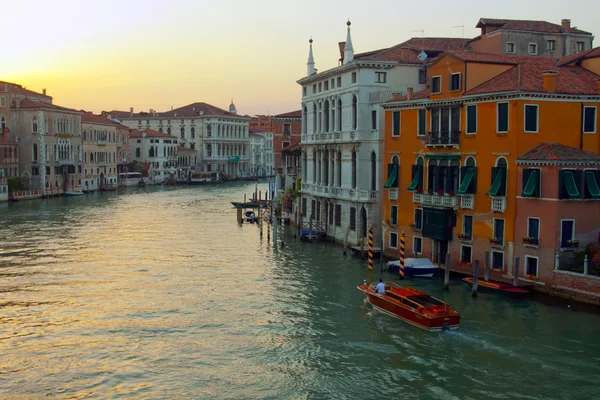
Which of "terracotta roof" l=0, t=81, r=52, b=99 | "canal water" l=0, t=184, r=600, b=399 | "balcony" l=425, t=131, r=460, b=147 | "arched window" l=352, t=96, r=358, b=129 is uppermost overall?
"terracotta roof" l=0, t=81, r=52, b=99

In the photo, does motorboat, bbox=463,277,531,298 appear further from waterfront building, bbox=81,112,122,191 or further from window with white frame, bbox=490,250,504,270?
waterfront building, bbox=81,112,122,191

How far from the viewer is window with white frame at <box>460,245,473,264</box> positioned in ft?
67.3

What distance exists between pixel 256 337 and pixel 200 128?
73.2m

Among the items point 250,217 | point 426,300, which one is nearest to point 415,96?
point 426,300

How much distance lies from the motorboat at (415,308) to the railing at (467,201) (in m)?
4.27

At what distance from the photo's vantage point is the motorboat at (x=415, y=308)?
15.5m

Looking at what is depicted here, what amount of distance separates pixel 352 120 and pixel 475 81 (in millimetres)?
6801

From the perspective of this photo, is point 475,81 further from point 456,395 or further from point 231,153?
point 231,153

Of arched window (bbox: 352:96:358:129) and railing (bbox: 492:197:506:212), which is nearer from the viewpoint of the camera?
railing (bbox: 492:197:506:212)

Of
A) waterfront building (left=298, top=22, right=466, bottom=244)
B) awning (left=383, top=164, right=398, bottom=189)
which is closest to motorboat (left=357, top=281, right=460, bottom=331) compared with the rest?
awning (left=383, top=164, right=398, bottom=189)

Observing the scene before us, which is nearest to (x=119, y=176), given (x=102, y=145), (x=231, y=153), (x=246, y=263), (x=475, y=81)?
(x=102, y=145)

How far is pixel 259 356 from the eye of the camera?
46.6ft

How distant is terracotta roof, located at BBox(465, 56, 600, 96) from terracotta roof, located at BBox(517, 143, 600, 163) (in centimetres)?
151

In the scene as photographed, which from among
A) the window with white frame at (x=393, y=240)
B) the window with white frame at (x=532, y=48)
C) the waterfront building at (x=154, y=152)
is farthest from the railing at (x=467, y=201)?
the waterfront building at (x=154, y=152)
